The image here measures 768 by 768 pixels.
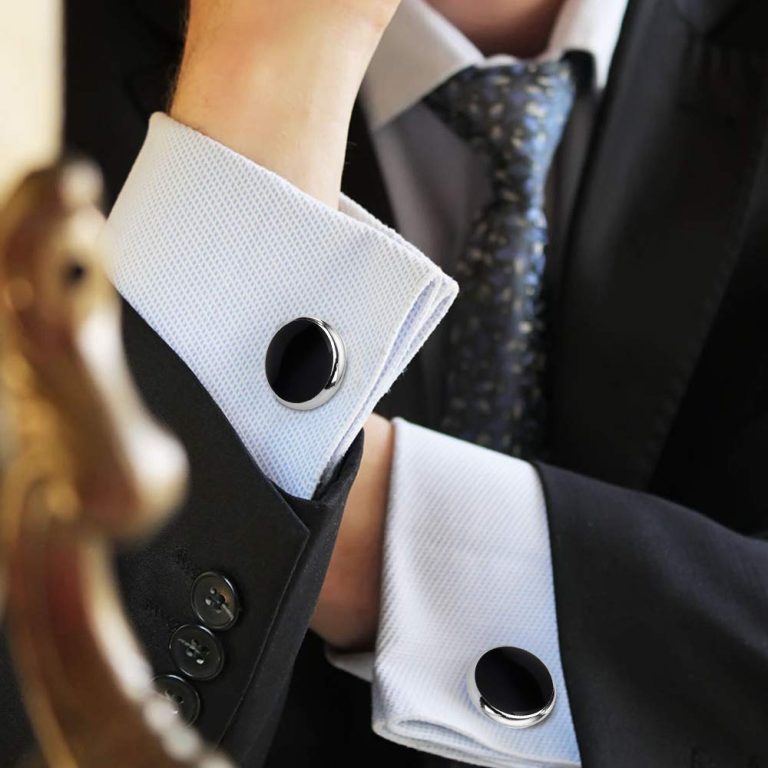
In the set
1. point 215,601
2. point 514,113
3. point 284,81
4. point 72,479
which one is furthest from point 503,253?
point 72,479

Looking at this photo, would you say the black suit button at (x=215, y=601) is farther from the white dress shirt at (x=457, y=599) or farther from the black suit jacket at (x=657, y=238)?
the black suit jacket at (x=657, y=238)

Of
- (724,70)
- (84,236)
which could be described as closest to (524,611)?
(84,236)

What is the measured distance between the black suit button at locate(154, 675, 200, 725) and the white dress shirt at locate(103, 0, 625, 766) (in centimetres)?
7

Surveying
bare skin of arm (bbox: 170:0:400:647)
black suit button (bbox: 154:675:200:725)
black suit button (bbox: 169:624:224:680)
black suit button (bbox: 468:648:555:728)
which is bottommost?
black suit button (bbox: 468:648:555:728)

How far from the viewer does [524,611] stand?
14.8 inches

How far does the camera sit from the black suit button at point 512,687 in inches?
13.6

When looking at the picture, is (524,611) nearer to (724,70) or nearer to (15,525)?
(15,525)

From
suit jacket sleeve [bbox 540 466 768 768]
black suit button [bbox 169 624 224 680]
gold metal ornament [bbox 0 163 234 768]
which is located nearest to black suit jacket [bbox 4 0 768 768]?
suit jacket sleeve [bbox 540 466 768 768]

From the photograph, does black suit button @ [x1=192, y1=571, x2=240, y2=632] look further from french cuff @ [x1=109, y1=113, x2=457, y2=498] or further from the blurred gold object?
the blurred gold object

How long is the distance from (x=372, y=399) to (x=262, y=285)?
64 mm

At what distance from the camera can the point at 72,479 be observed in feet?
0.33

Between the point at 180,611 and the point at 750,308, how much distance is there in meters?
0.48

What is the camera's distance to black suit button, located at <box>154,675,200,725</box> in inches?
11.5


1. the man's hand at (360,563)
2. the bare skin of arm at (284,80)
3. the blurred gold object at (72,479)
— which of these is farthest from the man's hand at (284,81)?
the blurred gold object at (72,479)
